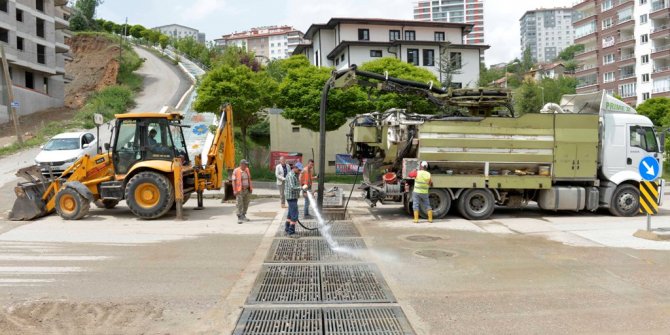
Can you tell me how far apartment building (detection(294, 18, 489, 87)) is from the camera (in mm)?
46125

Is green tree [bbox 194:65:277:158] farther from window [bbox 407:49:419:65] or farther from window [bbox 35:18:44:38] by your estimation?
window [bbox 35:18:44:38]

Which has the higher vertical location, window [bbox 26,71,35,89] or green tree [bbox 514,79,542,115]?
window [bbox 26,71,35,89]

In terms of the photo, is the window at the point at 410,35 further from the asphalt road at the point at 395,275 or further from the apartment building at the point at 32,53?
the asphalt road at the point at 395,275

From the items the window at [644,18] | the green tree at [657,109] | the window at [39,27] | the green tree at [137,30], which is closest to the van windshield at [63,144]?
the window at [39,27]

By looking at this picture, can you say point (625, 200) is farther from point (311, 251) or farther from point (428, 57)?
point (428, 57)

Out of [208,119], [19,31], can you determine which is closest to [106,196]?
[208,119]

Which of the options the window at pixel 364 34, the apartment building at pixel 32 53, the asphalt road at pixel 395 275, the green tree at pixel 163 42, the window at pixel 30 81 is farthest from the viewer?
the green tree at pixel 163 42

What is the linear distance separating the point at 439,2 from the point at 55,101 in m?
159

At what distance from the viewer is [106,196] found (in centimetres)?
1384

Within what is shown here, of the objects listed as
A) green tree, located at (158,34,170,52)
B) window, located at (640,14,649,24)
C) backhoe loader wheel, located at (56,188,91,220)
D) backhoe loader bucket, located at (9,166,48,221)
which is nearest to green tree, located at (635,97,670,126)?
window, located at (640,14,649,24)

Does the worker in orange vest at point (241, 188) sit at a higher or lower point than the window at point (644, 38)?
lower

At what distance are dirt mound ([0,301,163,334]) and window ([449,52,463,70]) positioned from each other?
41434 mm

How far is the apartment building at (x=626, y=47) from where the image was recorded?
55156 millimetres

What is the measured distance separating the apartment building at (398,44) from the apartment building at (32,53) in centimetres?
2493
